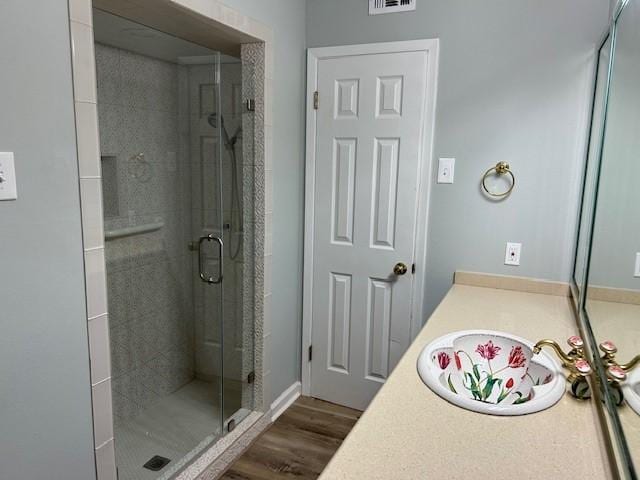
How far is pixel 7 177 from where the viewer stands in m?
1.27

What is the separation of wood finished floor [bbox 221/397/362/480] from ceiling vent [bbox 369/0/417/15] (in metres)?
2.27

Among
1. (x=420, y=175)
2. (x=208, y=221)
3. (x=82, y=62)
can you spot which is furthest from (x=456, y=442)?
(x=208, y=221)

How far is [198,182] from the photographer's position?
2.54 metres

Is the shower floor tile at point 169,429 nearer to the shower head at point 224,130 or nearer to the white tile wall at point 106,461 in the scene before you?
the white tile wall at point 106,461

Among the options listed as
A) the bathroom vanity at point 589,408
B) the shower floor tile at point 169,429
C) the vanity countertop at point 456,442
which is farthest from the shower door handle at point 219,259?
the vanity countertop at point 456,442

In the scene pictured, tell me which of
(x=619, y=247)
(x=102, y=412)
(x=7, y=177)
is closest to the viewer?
(x=619, y=247)

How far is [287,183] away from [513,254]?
1.25 metres

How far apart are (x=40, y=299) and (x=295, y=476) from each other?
1482 mm

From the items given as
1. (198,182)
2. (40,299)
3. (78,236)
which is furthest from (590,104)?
(40,299)

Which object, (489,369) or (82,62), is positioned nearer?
(82,62)

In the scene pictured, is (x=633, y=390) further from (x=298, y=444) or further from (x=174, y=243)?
(x=174, y=243)

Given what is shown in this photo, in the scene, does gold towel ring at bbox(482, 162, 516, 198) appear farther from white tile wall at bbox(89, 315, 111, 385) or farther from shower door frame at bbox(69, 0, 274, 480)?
white tile wall at bbox(89, 315, 111, 385)

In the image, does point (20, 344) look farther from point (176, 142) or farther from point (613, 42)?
point (613, 42)

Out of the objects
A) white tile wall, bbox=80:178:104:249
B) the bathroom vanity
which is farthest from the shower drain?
the bathroom vanity
